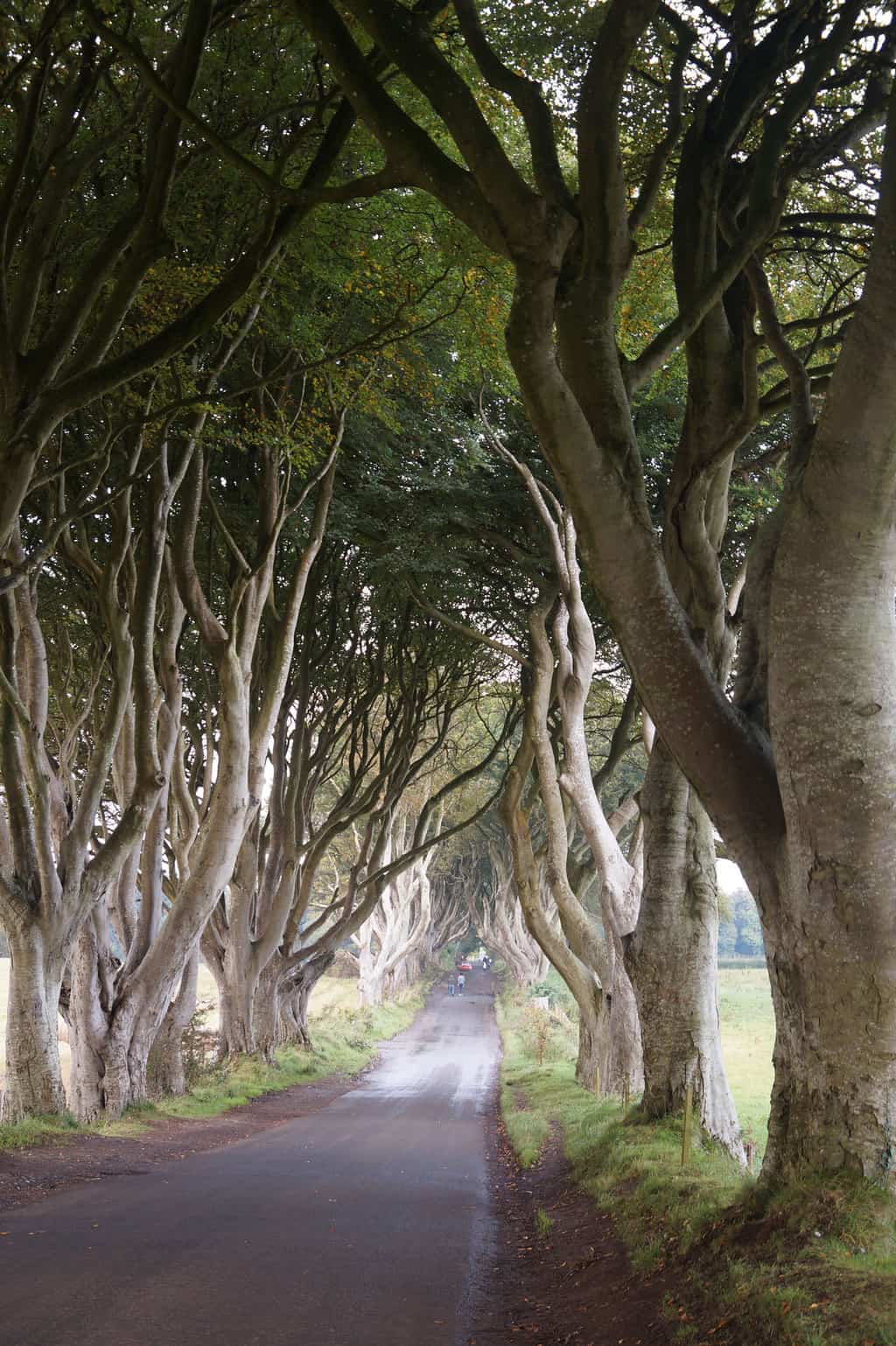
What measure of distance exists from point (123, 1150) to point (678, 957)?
21.0ft

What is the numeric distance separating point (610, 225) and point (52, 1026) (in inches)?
414

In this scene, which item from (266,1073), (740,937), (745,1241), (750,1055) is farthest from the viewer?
(740,937)

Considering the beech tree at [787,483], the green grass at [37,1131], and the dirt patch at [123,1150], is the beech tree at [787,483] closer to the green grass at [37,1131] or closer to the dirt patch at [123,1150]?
the dirt patch at [123,1150]

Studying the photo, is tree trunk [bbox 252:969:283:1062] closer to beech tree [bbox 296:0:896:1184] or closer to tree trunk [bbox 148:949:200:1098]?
tree trunk [bbox 148:949:200:1098]

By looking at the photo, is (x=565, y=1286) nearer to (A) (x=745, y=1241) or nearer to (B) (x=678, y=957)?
(A) (x=745, y=1241)

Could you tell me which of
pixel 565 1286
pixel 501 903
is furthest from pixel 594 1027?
pixel 501 903

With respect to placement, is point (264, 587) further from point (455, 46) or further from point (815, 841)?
point (815, 841)

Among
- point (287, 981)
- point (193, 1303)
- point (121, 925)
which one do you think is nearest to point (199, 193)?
point (193, 1303)

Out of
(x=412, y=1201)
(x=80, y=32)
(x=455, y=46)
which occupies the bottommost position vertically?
(x=412, y=1201)

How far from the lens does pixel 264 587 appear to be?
576 inches

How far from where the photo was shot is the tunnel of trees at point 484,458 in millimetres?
5809

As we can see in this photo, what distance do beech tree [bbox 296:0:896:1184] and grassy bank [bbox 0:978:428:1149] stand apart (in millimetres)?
8345

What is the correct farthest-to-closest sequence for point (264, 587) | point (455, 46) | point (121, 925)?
point (121, 925) < point (264, 587) < point (455, 46)

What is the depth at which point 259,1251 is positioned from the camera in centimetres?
717
